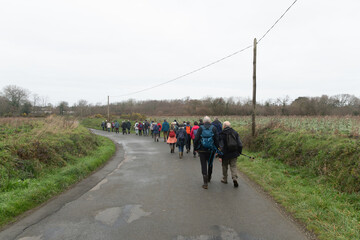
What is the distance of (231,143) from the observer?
670 centimetres

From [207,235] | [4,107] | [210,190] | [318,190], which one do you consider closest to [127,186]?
[210,190]

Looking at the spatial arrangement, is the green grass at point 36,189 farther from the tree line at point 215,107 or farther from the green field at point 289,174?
the tree line at point 215,107

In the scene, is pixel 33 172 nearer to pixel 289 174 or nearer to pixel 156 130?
pixel 289 174

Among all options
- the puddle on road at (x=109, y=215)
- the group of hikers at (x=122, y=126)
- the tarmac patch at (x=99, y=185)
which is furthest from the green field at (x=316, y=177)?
the group of hikers at (x=122, y=126)

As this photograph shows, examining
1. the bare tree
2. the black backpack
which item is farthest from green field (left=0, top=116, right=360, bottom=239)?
the bare tree

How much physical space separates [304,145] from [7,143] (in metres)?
10.7

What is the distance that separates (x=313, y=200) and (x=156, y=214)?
11.4 ft

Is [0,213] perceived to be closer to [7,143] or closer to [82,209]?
[82,209]

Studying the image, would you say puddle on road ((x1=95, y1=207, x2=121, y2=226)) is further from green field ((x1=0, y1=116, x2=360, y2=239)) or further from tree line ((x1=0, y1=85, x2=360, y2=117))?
tree line ((x1=0, y1=85, x2=360, y2=117))

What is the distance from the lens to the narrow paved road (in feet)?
12.7

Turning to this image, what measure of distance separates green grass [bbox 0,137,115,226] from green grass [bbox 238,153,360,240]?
5.64 metres

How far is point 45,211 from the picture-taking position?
497cm

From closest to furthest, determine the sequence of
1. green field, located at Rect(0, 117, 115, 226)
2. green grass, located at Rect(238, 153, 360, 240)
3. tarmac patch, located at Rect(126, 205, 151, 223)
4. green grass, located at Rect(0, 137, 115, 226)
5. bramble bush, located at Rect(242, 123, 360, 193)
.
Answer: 1. green grass, located at Rect(238, 153, 360, 240)
2. tarmac patch, located at Rect(126, 205, 151, 223)
3. green grass, located at Rect(0, 137, 115, 226)
4. green field, located at Rect(0, 117, 115, 226)
5. bramble bush, located at Rect(242, 123, 360, 193)

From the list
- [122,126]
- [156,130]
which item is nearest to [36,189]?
[156,130]
